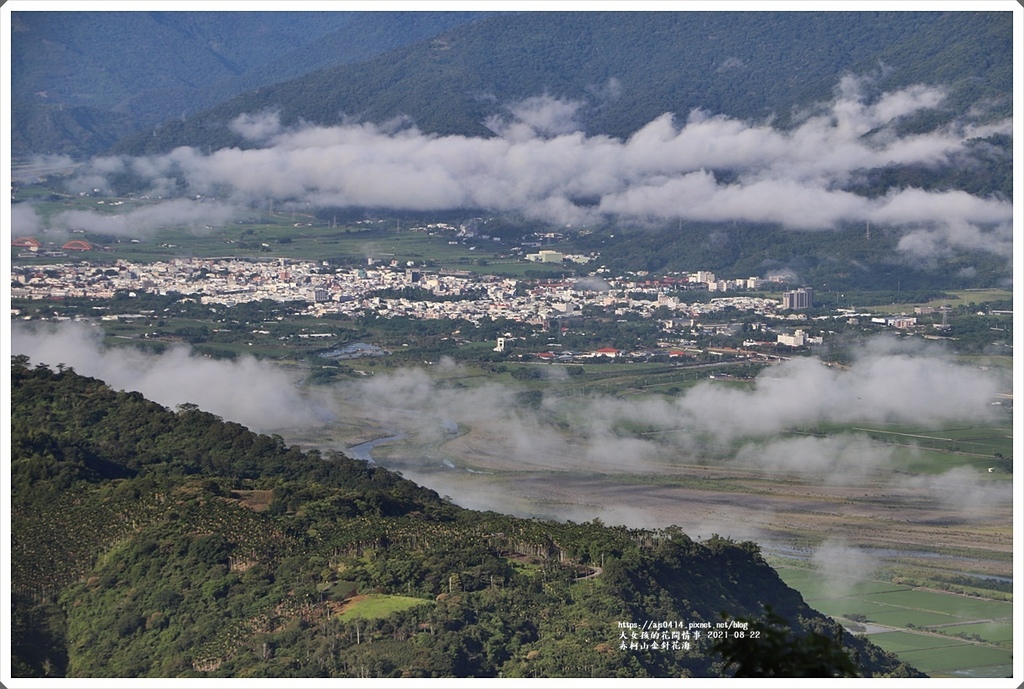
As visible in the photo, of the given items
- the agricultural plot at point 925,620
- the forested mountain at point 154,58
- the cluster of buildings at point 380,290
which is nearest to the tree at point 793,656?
the agricultural plot at point 925,620

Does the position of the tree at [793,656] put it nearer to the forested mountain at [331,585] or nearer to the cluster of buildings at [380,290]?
the forested mountain at [331,585]

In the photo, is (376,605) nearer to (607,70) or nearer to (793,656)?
(793,656)

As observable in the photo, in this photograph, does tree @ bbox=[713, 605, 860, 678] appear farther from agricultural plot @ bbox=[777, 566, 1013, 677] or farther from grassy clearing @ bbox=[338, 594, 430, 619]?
agricultural plot @ bbox=[777, 566, 1013, 677]

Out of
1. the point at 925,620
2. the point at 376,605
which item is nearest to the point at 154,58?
the point at 925,620

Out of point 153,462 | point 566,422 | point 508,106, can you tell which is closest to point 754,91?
point 508,106

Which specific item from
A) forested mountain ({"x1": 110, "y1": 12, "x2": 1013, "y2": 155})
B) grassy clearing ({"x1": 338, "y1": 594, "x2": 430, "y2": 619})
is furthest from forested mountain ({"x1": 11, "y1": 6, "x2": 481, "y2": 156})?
grassy clearing ({"x1": 338, "y1": 594, "x2": 430, "y2": 619})

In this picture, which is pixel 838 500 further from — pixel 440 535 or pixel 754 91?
pixel 754 91

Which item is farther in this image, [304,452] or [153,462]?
[304,452]
